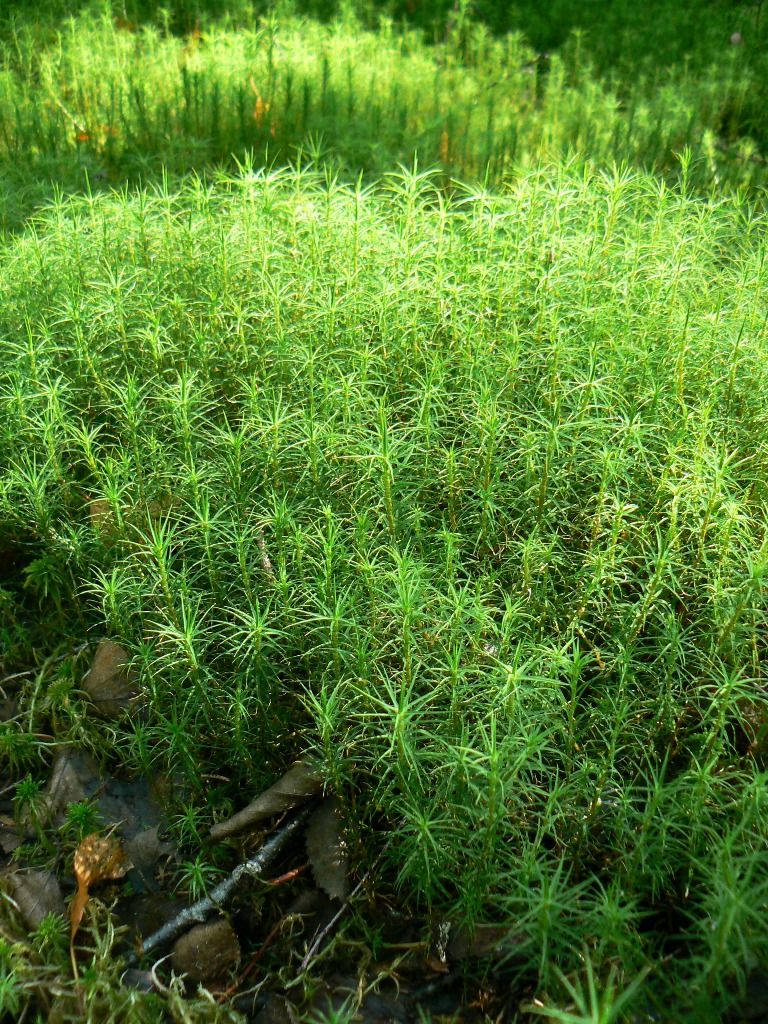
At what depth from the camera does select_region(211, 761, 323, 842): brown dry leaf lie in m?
2.18

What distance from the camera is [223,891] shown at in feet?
6.91

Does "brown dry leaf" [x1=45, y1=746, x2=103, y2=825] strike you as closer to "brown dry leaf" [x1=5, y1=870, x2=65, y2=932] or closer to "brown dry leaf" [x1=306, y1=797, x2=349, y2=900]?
"brown dry leaf" [x1=5, y1=870, x2=65, y2=932]

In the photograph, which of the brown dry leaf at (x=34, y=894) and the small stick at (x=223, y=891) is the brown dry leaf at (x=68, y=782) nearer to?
the brown dry leaf at (x=34, y=894)

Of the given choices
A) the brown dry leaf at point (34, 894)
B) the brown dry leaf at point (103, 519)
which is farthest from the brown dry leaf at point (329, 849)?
the brown dry leaf at point (103, 519)

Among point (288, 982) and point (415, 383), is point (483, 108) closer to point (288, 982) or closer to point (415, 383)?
point (415, 383)

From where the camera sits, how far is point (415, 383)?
9.18ft

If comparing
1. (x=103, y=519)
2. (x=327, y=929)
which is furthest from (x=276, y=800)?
(x=103, y=519)

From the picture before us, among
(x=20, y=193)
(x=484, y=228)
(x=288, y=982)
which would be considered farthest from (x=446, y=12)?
(x=288, y=982)

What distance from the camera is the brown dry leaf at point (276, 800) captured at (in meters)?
2.18

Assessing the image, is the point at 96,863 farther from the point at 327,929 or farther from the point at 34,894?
the point at 327,929

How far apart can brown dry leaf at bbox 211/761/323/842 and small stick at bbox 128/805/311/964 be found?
5 centimetres

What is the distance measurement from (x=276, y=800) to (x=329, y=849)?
177 mm

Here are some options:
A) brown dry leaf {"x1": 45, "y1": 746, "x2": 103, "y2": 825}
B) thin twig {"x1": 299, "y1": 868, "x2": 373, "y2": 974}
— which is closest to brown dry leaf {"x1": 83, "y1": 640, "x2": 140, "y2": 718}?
brown dry leaf {"x1": 45, "y1": 746, "x2": 103, "y2": 825}

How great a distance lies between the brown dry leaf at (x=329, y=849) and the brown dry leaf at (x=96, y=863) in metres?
0.46
